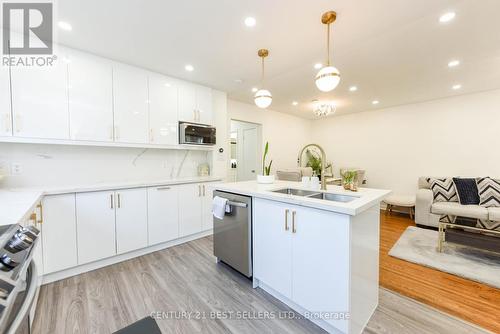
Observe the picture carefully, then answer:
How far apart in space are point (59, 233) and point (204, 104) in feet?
8.50

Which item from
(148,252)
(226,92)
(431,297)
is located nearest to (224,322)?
(148,252)

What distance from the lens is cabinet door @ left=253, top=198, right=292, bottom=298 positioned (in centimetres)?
162

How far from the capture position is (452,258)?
243 centimetres

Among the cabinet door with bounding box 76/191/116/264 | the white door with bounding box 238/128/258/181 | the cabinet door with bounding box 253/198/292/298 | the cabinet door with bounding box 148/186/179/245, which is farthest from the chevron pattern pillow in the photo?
the cabinet door with bounding box 76/191/116/264

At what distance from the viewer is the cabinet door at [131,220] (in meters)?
2.39

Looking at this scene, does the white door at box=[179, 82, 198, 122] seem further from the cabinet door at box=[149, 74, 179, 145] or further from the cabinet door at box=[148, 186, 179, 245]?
the cabinet door at box=[148, 186, 179, 245]

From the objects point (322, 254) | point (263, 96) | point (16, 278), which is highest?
point (263, 96)

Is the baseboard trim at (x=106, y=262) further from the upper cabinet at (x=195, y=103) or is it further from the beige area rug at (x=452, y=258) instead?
the beige area rug at (x=452, y=258)

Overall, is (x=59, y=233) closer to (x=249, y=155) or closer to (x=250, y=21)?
(x=250, y=21)

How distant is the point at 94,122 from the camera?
2410 millimetres

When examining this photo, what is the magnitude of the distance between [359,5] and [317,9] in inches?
13.6

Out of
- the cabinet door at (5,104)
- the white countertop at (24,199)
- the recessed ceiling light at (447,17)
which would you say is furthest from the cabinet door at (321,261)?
the cabinet door at (5,104)

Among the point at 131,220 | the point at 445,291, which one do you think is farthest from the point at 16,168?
the point at 445,291

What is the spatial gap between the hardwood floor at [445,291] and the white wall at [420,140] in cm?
314
